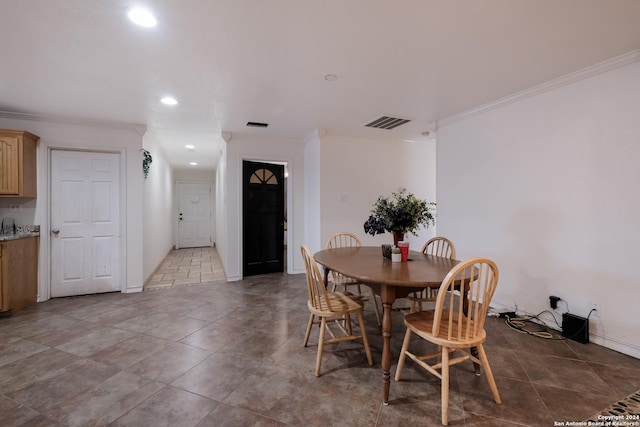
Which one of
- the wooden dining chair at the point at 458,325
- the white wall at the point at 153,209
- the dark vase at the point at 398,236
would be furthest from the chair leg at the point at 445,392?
the white wall at the point at 153,209

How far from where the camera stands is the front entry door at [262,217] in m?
4.94

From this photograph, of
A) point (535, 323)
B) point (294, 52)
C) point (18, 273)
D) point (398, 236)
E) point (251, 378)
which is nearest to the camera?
point (251, 378)

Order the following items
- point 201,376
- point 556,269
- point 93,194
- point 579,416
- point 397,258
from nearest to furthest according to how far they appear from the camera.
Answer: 1. point 579,416
2. point 201,376
3. point 397,258
4. point 556,269
5. point 93,194

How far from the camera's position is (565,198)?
107 inches

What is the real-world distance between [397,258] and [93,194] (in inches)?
166

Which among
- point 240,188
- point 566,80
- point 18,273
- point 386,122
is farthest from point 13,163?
point 566,80

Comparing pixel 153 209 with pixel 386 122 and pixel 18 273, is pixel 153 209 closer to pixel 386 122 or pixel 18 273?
pixel 18 273

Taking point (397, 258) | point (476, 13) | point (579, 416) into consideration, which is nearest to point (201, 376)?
point (397, 258)

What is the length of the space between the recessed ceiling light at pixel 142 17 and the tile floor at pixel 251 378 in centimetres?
245

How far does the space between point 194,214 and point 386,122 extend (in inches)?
265

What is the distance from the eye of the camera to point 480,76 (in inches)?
105

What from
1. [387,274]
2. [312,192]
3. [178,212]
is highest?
[312,192]

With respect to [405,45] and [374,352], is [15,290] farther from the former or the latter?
[405,45]

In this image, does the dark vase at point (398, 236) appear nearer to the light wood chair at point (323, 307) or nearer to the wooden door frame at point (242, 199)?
the light wood chair at point (323, 307)
